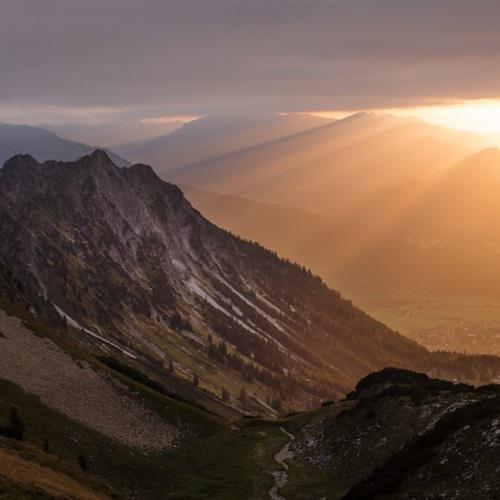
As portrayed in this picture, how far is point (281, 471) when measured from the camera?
192ft

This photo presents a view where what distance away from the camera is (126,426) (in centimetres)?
6512

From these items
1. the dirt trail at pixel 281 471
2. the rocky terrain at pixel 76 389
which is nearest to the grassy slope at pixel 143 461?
the dirt trail at pixel 281 471

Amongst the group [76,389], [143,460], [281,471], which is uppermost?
[76,389]

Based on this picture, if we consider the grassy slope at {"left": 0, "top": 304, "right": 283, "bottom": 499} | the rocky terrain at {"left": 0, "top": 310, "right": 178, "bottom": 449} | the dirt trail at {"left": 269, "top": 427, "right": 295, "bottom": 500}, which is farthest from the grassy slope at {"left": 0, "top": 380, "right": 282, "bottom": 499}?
the rocky terrain at {"left": 0, "top": 310, "right": 178, "bottom": 449}

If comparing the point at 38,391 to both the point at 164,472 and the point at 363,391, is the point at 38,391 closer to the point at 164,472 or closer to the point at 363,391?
the point at 164,472

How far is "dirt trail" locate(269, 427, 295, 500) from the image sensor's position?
51197mm

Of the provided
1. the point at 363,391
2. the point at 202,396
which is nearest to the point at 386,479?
the point at 363,391

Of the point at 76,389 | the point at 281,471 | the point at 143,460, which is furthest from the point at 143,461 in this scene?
the point at 76,389

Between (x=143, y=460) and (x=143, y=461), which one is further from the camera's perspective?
(x=143, y=460)

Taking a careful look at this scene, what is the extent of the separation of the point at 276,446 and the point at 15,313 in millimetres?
41385

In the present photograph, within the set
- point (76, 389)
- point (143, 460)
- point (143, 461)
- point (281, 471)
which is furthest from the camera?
point (76, 389)

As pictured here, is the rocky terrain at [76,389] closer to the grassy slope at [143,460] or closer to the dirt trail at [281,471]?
the grassy slope at [143,460]

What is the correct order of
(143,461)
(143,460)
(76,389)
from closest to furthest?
1. (143,461)
2. (143,460)
3. (76,389)

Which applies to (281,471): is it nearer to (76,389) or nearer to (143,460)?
(143,460)
